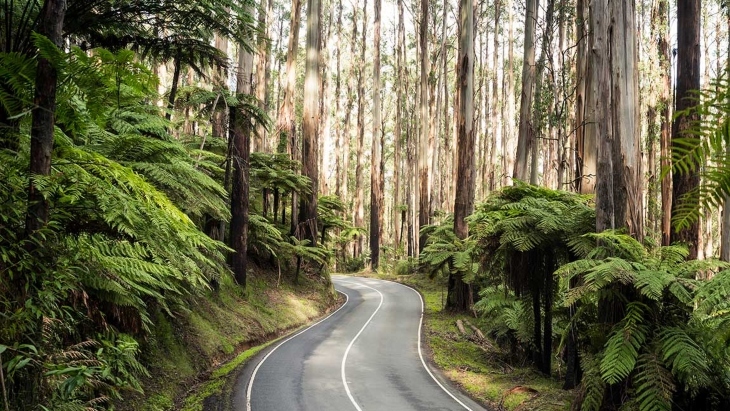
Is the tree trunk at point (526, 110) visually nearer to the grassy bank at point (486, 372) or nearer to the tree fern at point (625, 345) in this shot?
the grassy bank at point (486, 372)

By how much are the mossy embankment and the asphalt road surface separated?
2.34 ft

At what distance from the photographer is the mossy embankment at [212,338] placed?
1023 centimetres

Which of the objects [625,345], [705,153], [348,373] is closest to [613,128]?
[625,345]

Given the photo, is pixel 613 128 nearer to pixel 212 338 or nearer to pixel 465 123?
pixel 212 338

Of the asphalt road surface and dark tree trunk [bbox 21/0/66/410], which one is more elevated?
dark tree trunk [bbox 21/0/66/410]

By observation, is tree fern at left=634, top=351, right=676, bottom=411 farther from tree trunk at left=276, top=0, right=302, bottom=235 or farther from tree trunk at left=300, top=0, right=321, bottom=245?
tree trunk at left=300, top=0, right=321, bottom=245

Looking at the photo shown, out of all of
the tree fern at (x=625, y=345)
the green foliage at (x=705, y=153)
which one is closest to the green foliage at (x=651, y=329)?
the tree fern at (x=625, y=345)

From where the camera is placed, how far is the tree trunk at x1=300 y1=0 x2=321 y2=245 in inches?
948

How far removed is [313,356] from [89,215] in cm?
1082

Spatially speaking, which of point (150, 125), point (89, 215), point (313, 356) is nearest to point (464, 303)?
point (313, 356)

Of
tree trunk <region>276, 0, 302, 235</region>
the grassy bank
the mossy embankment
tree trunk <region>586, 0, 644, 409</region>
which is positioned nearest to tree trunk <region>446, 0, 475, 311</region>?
the grassy bank

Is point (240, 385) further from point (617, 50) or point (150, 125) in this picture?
point (617, 50)

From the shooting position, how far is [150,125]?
22.6ft

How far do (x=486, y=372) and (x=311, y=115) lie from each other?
15372mm
